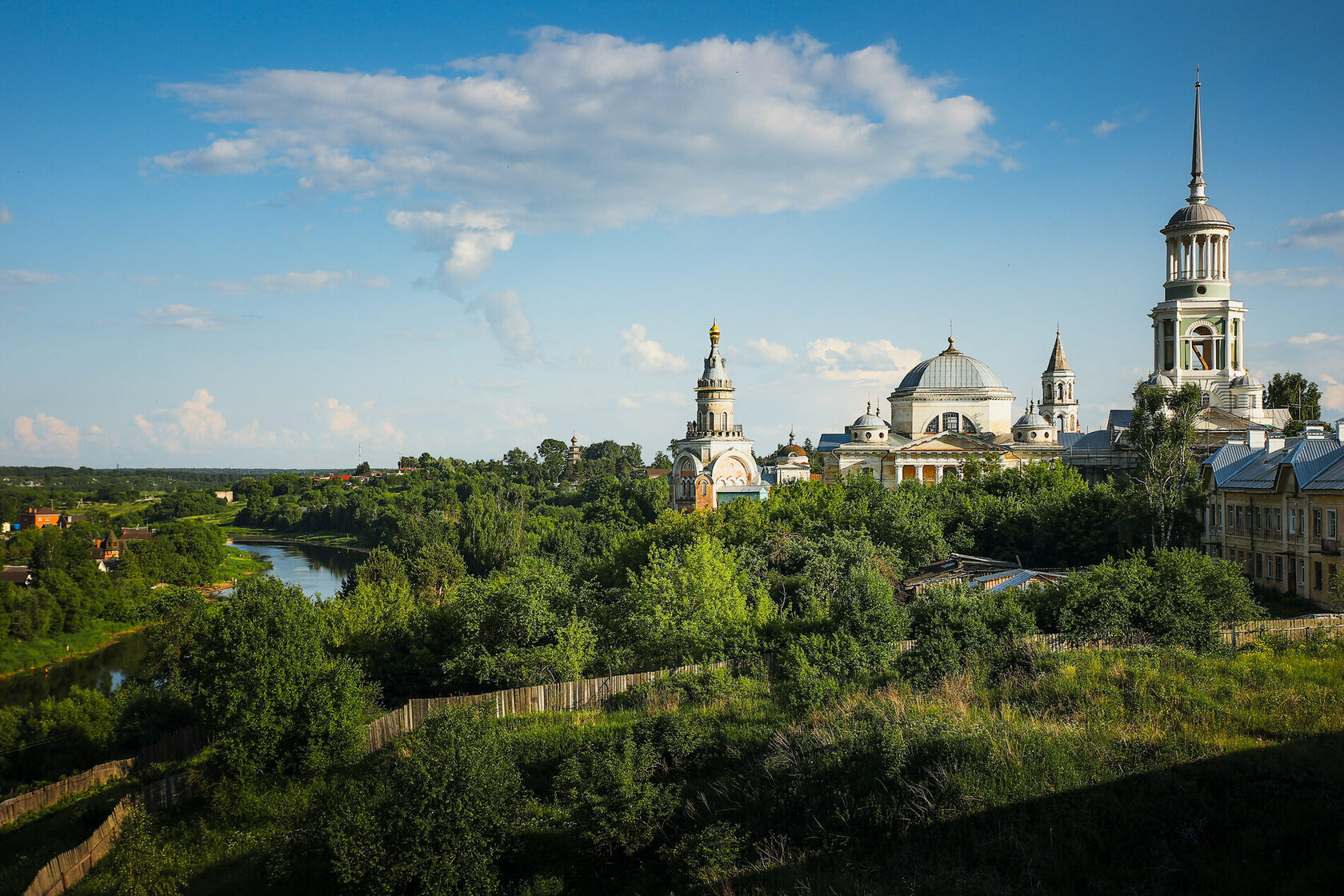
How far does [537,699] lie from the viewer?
1964cm

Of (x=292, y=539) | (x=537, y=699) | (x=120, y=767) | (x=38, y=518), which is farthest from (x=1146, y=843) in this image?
(x=38, y=518)

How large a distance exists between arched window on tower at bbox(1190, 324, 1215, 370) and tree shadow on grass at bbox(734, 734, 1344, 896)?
160ft

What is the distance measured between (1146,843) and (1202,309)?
5095 cm

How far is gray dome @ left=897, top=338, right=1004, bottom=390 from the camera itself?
6362cm

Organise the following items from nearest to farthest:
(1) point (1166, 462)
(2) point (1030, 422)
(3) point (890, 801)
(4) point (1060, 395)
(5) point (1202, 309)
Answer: (3) point (890, 801)
(1) point (1166, 462)
(5) point (1202, 309)
(2) point (1030, 422)
(4) point (1060, 395)

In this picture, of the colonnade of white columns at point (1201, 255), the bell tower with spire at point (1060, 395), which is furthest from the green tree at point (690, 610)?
the bell tower with spire at point (1060, 395)

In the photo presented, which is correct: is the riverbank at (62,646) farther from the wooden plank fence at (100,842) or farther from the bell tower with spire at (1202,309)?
the bell tower with spire at (1202,309)

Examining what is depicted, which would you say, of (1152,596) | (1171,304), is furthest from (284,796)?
(1171,304)

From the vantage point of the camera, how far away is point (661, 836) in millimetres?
12758

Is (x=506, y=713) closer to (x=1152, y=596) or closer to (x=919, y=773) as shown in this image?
(x=919, y=773)

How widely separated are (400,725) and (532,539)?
4021cm

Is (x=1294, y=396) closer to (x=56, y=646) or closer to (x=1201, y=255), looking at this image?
(x=1201, y=255)

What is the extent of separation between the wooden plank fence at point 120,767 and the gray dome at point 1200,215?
5380 cm

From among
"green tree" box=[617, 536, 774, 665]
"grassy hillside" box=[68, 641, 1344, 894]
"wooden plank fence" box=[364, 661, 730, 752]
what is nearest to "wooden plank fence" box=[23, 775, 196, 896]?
"grassy hillside" box=[68, 641, 1344, 894]
